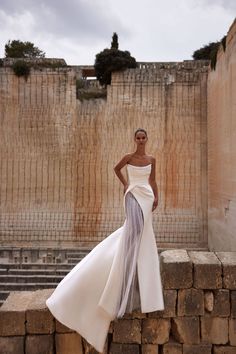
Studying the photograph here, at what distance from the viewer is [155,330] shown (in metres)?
3.54

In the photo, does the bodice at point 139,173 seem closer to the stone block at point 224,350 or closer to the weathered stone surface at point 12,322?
the weathered stone surface at point 12,322

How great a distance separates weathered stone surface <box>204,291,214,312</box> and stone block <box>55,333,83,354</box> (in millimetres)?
1272

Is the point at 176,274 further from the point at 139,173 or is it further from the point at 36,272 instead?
the point at 36,272

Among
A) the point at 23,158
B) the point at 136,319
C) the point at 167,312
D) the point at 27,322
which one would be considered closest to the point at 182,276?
the point at 167,312

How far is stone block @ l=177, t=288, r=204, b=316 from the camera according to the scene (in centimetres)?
361

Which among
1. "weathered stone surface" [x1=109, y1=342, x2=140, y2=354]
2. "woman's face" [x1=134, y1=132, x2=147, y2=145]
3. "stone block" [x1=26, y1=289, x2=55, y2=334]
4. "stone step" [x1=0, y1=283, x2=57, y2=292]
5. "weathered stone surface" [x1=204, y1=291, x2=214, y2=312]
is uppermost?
"woman's face" [x1=134, y1=132, x2=147, y2=145]

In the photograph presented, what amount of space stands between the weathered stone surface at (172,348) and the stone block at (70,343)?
0.81 meters

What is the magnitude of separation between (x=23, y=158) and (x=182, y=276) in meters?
7.87

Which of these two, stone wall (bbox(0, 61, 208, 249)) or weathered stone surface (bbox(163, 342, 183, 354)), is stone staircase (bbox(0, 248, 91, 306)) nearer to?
stone wall (bbox(0, 61, 208, 249))

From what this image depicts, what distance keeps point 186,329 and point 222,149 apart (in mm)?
5785

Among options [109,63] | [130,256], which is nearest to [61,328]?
[130,256]

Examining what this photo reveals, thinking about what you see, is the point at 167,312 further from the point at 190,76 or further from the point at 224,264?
the point at 190,76

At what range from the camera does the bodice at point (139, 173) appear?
3.31m

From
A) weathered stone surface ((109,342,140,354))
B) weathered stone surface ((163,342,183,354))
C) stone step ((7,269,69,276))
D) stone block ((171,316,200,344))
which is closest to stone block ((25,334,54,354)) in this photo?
weathered stone surface ((109,342,140,354))
